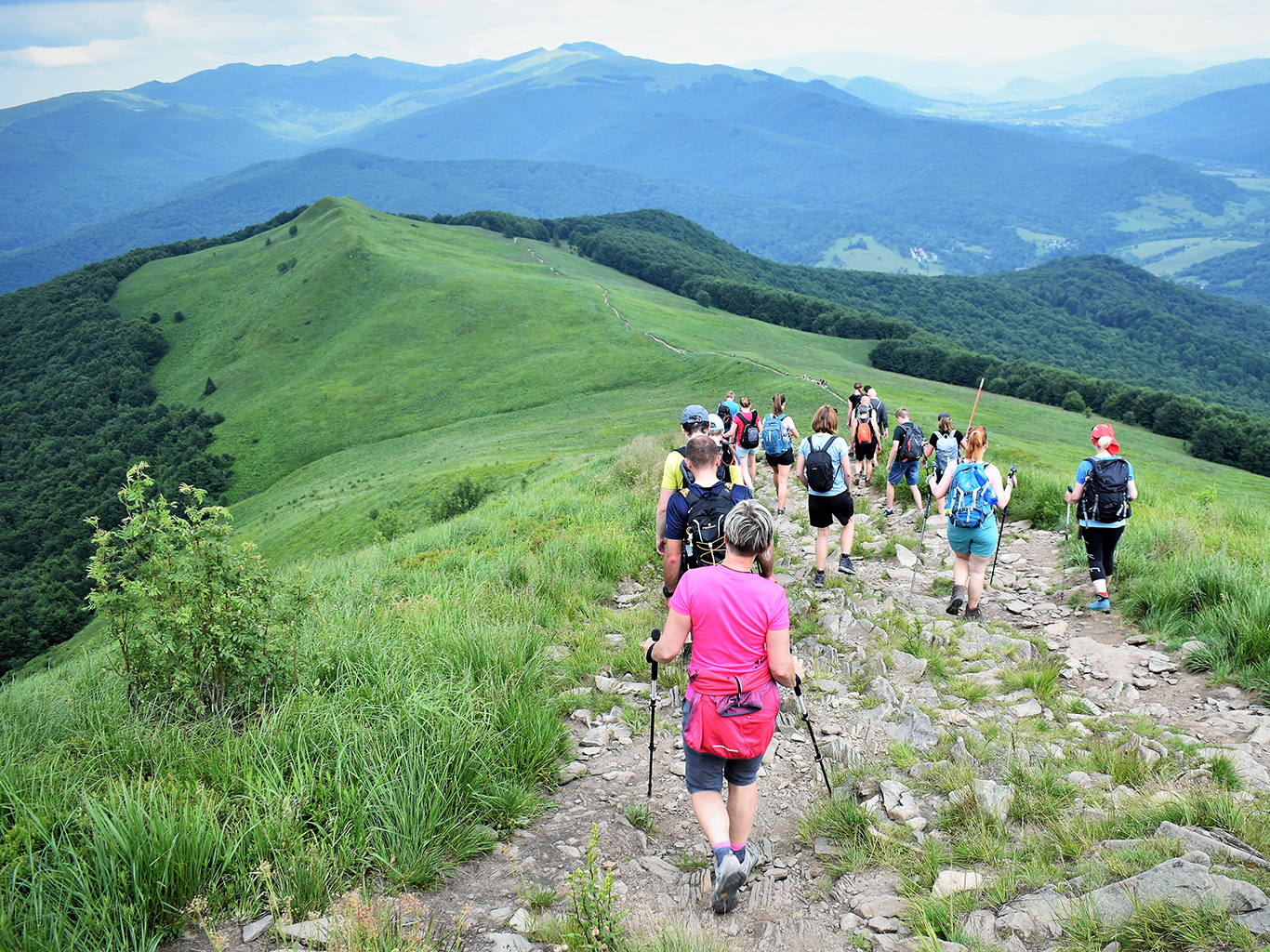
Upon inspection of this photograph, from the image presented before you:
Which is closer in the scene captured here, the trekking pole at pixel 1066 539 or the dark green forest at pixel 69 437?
the trekking pole at pixel 1066 539

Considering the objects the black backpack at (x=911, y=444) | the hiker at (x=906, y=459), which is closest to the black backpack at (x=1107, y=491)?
the hiker at (x=906, y=459)

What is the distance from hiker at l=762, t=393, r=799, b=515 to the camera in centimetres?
1230

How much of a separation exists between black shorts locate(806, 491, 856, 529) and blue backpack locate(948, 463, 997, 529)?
5.23 ft

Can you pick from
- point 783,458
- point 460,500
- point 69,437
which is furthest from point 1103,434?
point 69,437

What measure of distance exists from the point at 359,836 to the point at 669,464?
167 inches

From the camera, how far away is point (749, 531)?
4.17 m

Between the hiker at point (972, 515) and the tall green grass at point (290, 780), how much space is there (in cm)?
496

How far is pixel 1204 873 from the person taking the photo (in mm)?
3430

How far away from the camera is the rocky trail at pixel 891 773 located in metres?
3.85

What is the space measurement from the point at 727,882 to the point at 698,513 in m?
3.16

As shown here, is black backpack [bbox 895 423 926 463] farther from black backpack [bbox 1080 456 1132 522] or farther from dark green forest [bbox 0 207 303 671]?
dark green forest [bbox 0 207 303 671]

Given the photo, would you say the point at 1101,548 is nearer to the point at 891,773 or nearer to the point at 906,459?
the point at 906,459

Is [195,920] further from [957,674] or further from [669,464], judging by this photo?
[957,674]

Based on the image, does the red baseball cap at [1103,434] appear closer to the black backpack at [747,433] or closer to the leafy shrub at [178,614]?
the black backpack at [747,433]
